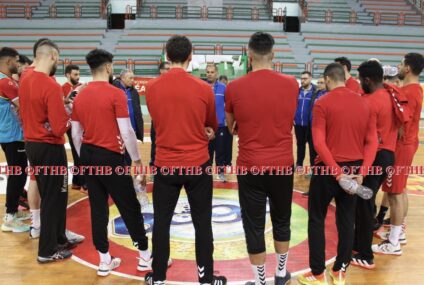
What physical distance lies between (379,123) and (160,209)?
1875mm

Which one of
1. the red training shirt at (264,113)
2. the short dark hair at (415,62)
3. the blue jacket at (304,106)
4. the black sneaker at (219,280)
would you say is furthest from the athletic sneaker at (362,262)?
the blue jacket at (304,106)

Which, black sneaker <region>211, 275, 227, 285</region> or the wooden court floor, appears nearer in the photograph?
black sneaker <region>211, 275, 227, 285</region>

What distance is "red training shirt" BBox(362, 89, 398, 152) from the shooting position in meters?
3.32

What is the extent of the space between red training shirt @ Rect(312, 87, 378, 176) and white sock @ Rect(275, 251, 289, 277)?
74 centimetres

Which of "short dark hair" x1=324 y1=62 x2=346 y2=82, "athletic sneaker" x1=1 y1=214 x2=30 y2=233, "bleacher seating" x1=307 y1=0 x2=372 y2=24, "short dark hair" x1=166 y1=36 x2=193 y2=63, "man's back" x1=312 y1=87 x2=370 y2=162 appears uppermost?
"bleacher seating" x1=307 y1=0 x2=372 y2=24

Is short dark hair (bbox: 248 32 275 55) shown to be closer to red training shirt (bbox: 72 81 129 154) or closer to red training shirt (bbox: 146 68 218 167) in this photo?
red training shirt (bbox: 146 68 218 167)

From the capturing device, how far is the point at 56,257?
3705 mm

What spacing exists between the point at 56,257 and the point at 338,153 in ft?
8.31

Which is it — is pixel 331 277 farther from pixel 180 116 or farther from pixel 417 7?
pixel 417 7

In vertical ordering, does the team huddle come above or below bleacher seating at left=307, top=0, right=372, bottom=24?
below

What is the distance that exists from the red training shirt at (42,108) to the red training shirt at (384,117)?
238cm

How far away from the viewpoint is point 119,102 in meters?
3.07

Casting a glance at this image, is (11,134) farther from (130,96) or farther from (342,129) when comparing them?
(342,129)

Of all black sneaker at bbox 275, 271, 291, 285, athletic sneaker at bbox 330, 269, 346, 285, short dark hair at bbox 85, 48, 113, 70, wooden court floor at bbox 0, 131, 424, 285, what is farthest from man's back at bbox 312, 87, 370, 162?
short dark hair at bbox 85, 48, 113, 70
